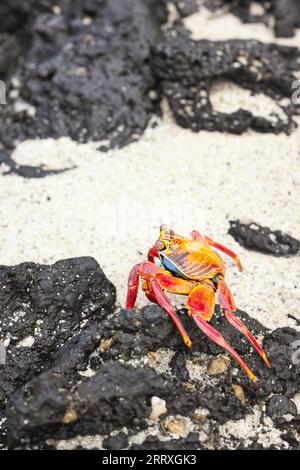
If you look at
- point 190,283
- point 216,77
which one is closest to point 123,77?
point 216,77

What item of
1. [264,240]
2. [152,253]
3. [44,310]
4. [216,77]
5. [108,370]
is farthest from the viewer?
[216,77]

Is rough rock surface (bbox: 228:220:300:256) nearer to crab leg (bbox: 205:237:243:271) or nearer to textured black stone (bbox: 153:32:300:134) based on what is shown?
crab leg (bbox: 205:237:243:271)

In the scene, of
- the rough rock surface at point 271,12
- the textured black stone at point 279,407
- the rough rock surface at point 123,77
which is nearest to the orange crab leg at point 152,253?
the textured black stone at point 279,407

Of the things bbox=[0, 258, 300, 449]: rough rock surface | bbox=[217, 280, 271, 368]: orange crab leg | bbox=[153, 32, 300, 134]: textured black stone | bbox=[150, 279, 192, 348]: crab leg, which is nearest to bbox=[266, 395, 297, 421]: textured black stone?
bbox=[0, 258, 300, 449]: rough rock surface

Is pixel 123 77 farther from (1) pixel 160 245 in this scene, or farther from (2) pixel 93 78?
(1) pixel 160 245

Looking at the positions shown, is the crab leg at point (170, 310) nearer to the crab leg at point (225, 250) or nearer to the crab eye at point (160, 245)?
the crab eye at point (160, 245)

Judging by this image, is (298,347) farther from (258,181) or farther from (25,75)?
(25,75)
